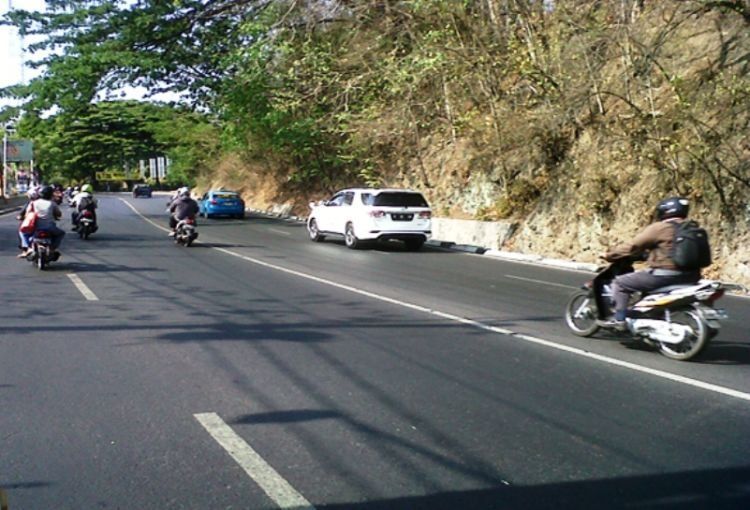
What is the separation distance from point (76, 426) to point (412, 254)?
54.0ft

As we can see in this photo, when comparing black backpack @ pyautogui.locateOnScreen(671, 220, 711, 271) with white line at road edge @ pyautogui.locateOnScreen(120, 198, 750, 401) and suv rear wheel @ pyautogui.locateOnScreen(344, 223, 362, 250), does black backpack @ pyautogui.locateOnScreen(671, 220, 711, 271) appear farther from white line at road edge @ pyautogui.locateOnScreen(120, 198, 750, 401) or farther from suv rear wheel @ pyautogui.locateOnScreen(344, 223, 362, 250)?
suv rear wheel @ pyautogui.locateOnScreen(344, 223, 362, 250)

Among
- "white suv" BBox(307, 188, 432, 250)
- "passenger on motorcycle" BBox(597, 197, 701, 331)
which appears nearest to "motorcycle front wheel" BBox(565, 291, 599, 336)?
"passenger on motorcycle" BBox(597, 197, 701, 331)

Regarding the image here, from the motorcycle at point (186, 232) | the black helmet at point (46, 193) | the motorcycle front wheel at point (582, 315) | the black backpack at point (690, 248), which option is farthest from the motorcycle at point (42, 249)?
the black backpack at point (690, 248)

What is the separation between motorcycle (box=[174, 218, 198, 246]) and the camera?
71.4 feet

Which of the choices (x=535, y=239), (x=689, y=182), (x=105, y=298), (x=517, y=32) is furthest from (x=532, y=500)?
(x=517, y=32)

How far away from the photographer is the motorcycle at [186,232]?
21.8 m

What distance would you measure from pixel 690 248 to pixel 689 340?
93 cm

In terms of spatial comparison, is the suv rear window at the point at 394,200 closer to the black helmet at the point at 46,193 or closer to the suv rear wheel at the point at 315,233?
the suv rear wheel at the point at 315,233

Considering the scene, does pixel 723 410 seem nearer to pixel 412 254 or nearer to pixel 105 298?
pixel 105 298

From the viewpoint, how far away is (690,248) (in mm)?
8305

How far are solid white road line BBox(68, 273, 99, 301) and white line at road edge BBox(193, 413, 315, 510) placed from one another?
6.82 meters

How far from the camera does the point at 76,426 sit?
597 centimetres

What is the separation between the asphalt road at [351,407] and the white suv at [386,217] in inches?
394

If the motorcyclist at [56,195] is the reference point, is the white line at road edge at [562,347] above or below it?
below
